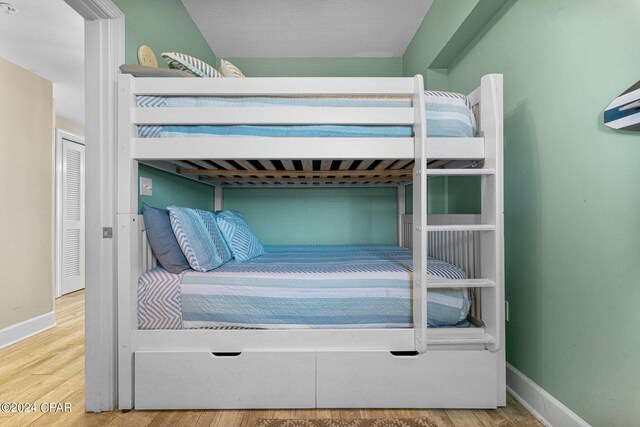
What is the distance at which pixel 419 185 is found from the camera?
4.96 feet

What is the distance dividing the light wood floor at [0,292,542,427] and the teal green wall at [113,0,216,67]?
1.81m

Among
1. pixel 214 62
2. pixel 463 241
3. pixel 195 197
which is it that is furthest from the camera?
pixel 214 62

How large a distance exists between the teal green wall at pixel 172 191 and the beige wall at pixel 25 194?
5.18ft

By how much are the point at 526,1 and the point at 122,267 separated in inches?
95.8

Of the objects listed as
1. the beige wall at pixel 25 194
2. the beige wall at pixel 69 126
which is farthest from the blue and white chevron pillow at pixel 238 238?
the beige wall at pixel 69 126

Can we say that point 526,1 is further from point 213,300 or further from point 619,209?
point 213,300

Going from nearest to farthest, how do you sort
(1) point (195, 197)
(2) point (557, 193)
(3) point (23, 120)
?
(2) point (557, 193)
(1) point (195, 197)
(3) point (23, 120)

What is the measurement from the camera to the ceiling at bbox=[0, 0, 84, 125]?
217 centimetres

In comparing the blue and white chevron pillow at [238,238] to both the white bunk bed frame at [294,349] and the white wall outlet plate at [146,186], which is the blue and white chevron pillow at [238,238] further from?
the white bunk bed frame at [294,349]

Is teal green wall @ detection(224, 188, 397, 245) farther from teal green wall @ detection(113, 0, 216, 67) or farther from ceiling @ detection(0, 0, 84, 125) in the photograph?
ceiling @ detection(0, 0, 84, 125)

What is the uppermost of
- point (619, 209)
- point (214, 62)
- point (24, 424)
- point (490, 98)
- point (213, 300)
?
point (214, 62)

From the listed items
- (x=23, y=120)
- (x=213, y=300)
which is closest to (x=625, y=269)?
(x=213, y=300)

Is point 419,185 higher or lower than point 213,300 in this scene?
higher

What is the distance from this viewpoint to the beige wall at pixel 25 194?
267 centimetres
